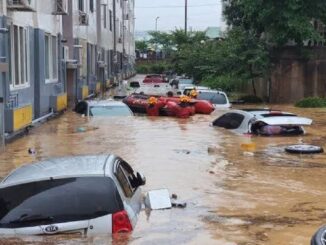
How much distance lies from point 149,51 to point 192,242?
375 feet

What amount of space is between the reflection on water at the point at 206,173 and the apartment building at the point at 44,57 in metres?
1.09

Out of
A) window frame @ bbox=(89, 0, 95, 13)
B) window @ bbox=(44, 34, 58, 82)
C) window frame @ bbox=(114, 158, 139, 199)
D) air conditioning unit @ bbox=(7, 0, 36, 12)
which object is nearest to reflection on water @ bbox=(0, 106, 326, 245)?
window frame @ bbox=(114, 158, 139, 199)

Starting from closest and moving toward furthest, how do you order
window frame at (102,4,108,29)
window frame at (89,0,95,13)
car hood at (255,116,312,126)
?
car hood at (255,116,312,126) < window frame at (89,0,95,13) < window frame at (102,4,108,29)

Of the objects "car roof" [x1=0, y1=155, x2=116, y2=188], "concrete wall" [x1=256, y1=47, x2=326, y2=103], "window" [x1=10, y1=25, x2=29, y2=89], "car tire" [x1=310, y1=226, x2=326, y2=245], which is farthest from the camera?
"concrete wall" [x1=256, y1=47, x2=326, y2=103]

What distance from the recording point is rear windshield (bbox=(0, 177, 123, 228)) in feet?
22.1

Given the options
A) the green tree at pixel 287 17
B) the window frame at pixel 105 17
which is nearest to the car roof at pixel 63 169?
the green tree at pixel 287 17

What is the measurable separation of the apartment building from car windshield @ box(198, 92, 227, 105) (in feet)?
19.8

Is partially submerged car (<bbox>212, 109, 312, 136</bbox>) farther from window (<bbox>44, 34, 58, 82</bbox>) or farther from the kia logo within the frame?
the kia logo

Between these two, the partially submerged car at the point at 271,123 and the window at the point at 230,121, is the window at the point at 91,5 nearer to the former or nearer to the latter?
the window at the point at 230,121

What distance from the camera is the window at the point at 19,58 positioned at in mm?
20548

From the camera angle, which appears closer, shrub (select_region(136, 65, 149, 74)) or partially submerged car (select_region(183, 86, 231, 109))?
partially submerged car (select_region(183, 86, 231, 109))

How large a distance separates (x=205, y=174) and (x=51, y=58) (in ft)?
53.5

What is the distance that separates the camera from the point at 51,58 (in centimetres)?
2811

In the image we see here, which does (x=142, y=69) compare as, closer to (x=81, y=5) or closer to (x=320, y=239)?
(x=81, y=5)
